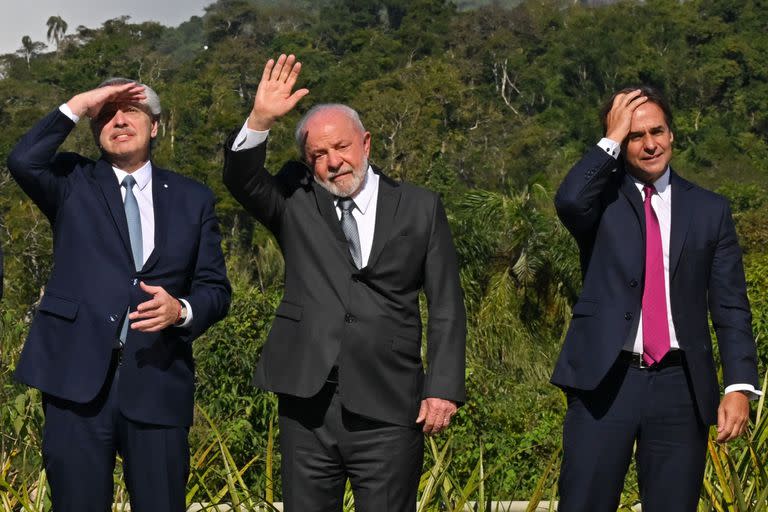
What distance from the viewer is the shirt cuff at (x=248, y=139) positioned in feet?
11.6

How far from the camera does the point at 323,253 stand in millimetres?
3641

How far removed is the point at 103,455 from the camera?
3.45 meters

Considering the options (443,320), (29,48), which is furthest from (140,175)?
(29,48)

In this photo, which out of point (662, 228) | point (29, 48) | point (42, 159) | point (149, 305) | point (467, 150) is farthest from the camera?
point (29, 48)

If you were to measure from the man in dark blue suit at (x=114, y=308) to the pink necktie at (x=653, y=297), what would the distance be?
116 cm

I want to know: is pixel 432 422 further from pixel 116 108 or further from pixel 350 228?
pixel 116 108

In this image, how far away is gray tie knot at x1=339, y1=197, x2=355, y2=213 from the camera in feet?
12.1

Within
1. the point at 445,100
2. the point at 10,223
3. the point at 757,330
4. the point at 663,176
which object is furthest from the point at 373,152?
the point at 663,176

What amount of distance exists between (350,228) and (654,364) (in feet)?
2.96

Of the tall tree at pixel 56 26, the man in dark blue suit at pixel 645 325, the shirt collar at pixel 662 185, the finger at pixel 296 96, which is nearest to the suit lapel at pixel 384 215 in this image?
the finger at pixel 296 96

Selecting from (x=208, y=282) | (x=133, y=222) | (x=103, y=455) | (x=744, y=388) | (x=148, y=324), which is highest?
(x=133, y=222)

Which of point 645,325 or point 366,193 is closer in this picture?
point 645,325

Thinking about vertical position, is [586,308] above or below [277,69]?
below

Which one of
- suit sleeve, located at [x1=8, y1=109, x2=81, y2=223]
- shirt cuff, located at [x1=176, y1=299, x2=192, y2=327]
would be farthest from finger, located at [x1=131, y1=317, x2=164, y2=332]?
suit sleeve, located at [x1=8, y1=109, x2=81, y2=223]
